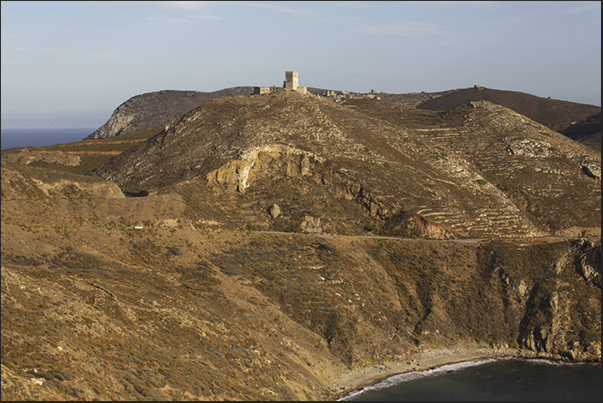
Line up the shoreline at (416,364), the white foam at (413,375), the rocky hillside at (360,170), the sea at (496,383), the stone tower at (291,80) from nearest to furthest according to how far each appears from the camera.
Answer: the sea at (496,383) → the white foam at (413,375) → the shoreline at (416,364) → the rocky hillside at (360,170) → the stone tower at (291,80)

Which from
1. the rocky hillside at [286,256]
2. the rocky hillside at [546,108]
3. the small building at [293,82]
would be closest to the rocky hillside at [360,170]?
the rocky hillside at [286,256]

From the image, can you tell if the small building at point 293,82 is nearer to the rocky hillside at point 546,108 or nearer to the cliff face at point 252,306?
Result: the cliff face at point 252,306

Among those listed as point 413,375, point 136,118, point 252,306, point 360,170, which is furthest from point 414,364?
point 136,118

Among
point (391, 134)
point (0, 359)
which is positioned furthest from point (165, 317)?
point (391, 134)

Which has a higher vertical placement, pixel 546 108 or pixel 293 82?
pixel 546 108

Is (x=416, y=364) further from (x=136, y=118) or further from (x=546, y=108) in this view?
(x=136, y=118)

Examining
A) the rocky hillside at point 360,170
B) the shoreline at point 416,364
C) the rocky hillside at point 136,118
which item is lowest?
the shoreline at point 416,364
